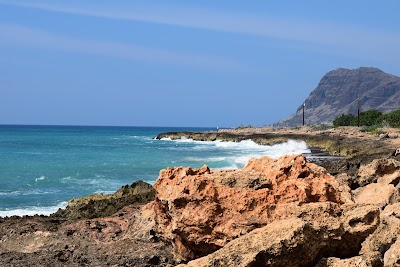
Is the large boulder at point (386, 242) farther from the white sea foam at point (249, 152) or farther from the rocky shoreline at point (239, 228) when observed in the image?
the white sea foam at point (249, 152)

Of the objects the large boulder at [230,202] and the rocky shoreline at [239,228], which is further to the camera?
the large boulder at [230,202]

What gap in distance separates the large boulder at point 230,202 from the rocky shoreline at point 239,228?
0.01m

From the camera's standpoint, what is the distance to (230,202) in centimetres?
774

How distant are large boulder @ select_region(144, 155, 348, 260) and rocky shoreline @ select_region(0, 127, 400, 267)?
0.01 metres

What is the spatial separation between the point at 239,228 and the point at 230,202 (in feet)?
1.93

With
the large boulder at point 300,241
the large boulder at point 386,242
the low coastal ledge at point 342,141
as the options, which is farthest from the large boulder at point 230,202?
the low coastal ledge at point 342,141

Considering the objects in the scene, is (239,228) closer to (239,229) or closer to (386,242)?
(239,229)

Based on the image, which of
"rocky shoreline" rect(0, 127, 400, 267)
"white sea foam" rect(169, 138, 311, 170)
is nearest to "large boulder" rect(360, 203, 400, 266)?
"rocky shoreline" rect(0, 127, 400, 267)

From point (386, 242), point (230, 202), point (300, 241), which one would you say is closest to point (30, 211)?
point (230, 202)

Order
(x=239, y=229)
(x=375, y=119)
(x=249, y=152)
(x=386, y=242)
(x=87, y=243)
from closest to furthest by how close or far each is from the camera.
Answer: (x=386, y=242) < (x=239, y=229) < (x=87, y=243) < (x=249, y=152) < (x=375, y=119)

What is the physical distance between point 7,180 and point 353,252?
28351mm

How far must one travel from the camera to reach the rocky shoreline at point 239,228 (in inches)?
242

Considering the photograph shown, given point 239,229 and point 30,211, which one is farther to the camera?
point 30,211

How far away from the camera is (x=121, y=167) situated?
4019cm
